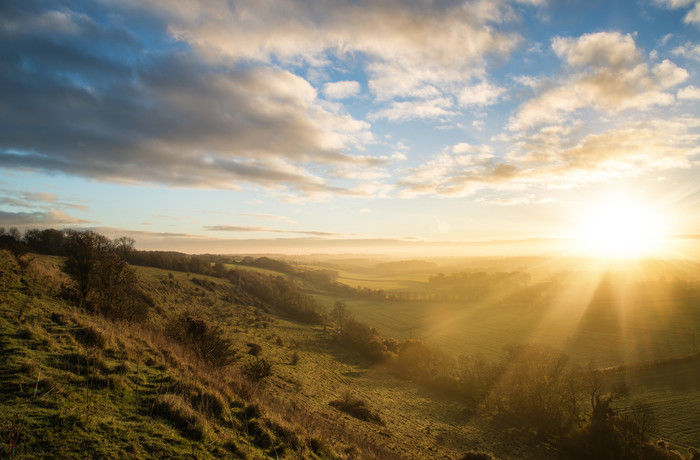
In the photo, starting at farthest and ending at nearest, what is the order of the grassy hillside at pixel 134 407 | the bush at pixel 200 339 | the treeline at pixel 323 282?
1. the treeline at pixel 323 282
2. the bush at pixel 200 339
3. the grassy hillside at pixel 134 407

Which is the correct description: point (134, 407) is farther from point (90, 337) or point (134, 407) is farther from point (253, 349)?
point (253, 349)

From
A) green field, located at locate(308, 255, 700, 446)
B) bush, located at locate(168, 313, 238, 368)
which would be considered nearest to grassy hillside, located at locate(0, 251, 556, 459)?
bush, located at locate(168, 313, 238, 368)

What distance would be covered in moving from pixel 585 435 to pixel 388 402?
709 inches

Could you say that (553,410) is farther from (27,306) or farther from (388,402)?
(27,306)

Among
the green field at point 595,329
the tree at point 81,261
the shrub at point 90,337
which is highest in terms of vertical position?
the tree at point 81,261

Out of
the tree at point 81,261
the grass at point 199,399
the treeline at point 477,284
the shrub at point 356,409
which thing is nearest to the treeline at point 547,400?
the grass at point 199,399

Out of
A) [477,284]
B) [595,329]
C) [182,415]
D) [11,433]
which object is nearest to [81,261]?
[182,415]

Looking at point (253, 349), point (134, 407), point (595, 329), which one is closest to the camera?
point (134, 407)

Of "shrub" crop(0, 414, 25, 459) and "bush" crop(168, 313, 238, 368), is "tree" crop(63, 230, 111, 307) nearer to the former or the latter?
"bush" crop(168, 313, 238, 368)

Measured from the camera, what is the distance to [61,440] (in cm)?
656

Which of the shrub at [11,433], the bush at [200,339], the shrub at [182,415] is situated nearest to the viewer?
the shrub at [11,433]

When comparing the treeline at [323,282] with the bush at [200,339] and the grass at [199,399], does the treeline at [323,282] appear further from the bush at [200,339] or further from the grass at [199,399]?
the bush at [200,339]

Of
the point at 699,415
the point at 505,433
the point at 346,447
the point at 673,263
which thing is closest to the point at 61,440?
the point at 346,447

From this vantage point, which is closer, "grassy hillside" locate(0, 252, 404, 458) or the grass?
"grassy hillside" locate(0, 252, 404, 458)
